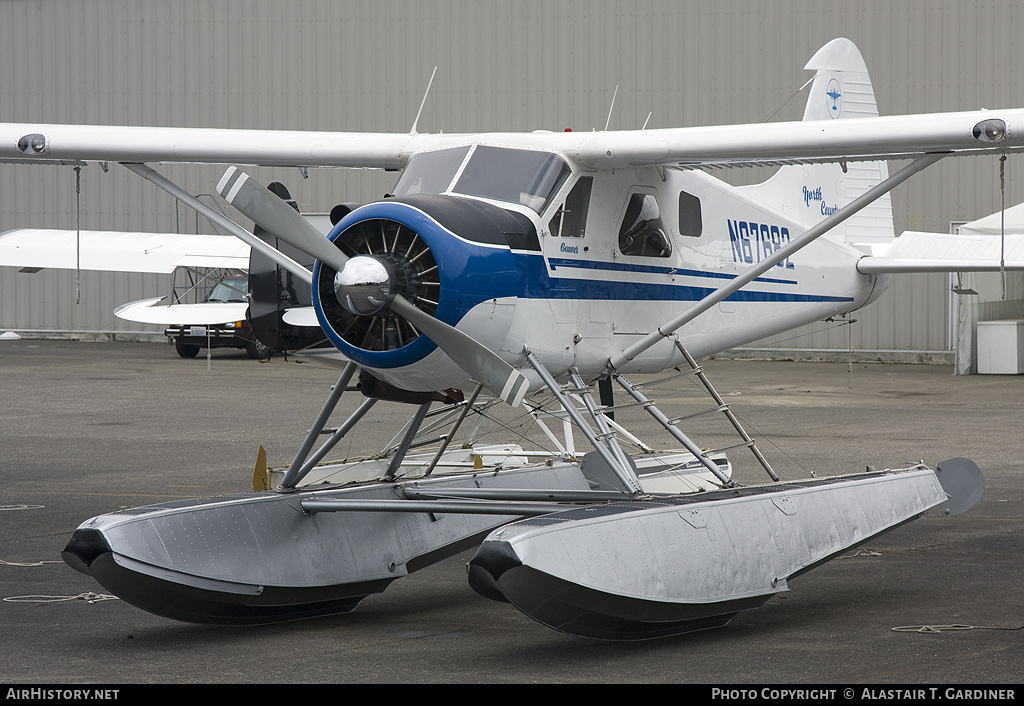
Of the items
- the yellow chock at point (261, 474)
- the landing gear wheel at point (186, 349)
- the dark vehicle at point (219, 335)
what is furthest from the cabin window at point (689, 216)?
the landing gear wheel at point (186, 349)

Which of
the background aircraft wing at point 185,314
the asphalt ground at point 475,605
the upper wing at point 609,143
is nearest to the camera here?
the asphalt ground at point 475,605

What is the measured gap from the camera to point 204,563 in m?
7.23

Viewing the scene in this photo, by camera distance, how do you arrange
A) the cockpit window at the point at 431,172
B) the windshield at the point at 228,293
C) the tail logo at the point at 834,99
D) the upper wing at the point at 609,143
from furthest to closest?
the windshield at the point at 228,293, the tail logo at the point at 834,99, the cockpit window at the point at 431,172, the upper wing at the point at 609,143

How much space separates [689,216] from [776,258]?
3.78 feet

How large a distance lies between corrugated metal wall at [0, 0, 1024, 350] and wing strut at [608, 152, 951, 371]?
19.6 m

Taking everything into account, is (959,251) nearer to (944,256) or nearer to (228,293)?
(944,256)

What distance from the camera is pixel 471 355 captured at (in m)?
6.89

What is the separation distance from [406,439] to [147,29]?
2877 cm

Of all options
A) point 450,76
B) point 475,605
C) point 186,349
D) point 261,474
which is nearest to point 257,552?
point 475,605

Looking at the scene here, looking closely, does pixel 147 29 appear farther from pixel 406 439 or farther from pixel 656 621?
pixel 656 621

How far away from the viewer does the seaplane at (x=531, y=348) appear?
6637mm

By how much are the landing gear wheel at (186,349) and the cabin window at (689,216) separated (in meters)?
22.0

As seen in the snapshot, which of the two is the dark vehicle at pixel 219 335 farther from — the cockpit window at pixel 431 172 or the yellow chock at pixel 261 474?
the cockpit window at pixel 431 172

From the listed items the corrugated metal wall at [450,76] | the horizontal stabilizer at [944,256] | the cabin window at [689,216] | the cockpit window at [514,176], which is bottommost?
the horizontal stabilizer at [944,256]
